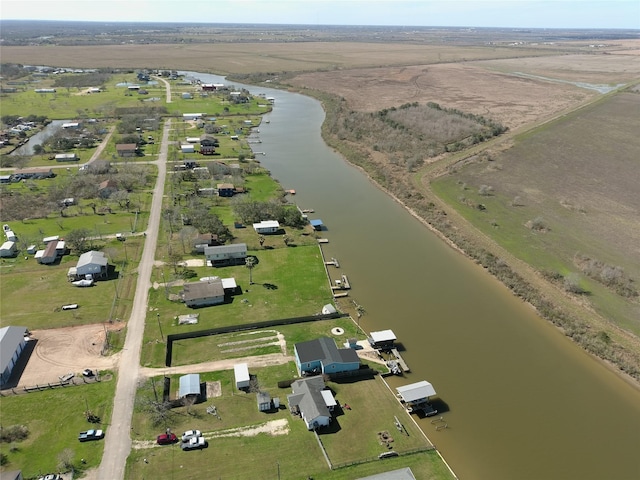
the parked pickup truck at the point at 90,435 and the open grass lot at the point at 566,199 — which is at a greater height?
the open grass lot at the point at 566,199

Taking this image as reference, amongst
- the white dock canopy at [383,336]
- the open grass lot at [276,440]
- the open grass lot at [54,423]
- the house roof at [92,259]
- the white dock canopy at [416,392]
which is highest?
the house roof at [92,259]

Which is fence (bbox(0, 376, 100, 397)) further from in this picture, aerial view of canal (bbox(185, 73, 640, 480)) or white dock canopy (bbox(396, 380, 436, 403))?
aerial view of canal (bbox(185, 73, 640, 480))

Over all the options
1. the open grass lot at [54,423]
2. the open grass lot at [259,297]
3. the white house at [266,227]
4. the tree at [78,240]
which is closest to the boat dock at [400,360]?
the open grass lot at [259,297]

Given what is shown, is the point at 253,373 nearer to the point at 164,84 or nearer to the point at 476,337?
the point at 476,337

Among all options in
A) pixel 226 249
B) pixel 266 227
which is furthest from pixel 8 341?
pixel 266 227

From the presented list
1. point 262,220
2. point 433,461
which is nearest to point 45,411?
point 433,461

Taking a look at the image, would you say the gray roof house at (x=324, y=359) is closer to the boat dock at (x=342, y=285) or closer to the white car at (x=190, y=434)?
the white car at (x=190, y=434)

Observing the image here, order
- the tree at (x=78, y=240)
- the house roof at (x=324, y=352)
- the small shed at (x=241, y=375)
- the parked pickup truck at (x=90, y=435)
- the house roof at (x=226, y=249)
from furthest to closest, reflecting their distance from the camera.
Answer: the tree at (x=78, y=240) → the house roof at (x=226, y=249) → the house roof at (x=324, y=352) → the small shed at (x=241, y=375) → the parked pickup truck at (x=90, y=435)

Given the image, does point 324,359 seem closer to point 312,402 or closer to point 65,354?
point 312,402
